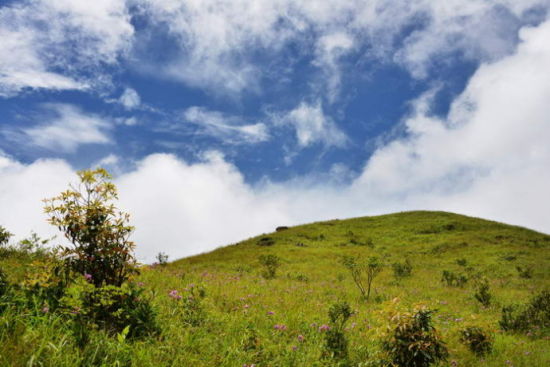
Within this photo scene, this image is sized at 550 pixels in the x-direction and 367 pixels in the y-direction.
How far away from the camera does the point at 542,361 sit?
7.46 m

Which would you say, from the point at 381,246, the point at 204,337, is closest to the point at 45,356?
the point at 204,337

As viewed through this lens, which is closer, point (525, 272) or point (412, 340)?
point (412, 340)

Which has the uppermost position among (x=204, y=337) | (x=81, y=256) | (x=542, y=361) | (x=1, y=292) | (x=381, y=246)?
(x=381, y=246)

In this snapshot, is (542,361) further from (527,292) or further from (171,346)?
(527,292)

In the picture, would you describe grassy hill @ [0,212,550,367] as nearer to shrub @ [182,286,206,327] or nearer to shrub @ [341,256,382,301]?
shrub @ [182,286,206,327]

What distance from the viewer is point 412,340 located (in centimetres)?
559

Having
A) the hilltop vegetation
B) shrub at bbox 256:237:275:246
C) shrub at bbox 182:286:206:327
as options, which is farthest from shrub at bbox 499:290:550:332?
shrub at bbox 256:237:275:246

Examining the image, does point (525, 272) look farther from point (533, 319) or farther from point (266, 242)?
point (266, 242)

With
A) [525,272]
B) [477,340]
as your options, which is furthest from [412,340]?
[525,272]

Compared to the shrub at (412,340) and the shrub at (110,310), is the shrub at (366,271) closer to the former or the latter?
the shrub at (412,340)

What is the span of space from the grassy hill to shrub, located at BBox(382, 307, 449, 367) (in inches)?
9.7

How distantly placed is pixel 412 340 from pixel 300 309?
4881mm

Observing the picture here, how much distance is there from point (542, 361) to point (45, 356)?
921cm

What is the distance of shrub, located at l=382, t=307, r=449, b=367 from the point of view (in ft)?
18.1
